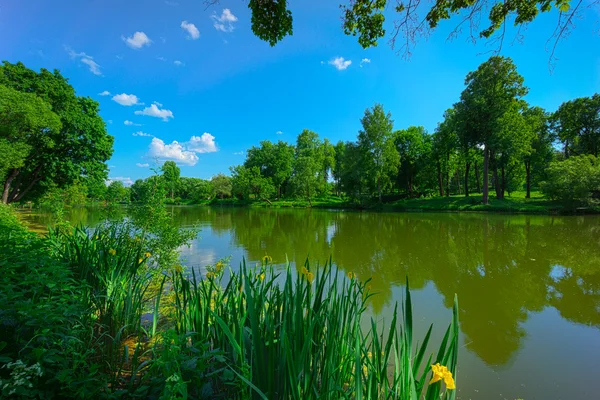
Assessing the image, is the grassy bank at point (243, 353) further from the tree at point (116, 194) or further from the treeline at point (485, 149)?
the treeline at point (485, 149)

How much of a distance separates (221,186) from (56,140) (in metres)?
43.6

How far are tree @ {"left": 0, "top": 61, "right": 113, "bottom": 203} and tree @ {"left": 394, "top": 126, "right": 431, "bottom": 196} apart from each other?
33.1 metres

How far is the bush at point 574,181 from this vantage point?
19.2m

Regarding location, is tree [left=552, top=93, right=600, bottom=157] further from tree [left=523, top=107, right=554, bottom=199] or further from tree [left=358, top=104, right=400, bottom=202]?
tree [left=358, top=104, right=400, bottom=202]

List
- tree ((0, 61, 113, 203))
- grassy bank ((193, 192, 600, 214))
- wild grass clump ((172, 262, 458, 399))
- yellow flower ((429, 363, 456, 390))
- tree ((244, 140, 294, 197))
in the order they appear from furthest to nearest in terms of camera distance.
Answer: tree ((244, 140, 294, 197)) < grassy bank ((193, 192, 600, 214)) < tree ((0, 61, 113, 203)) < wild grass clump ((172, 262, 458, 399)) < yellow flower ((429, 363, 456, 390))

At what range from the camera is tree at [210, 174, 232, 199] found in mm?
58219

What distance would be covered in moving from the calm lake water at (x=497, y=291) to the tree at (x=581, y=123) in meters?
23.3

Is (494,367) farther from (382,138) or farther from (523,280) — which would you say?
(382,138)

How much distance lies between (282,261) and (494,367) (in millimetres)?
5735

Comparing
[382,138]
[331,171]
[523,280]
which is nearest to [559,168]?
[382,138]

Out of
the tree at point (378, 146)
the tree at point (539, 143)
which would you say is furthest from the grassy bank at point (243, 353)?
the tree at point (539, 143)

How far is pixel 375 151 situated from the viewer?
31922mm

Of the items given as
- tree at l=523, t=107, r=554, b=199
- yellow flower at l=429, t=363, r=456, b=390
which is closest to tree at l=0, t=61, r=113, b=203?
yellow flower at l=429, t=363, r=456, b=390

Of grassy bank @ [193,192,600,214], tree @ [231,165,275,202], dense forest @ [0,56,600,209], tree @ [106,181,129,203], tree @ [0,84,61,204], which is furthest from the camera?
tree @ [231,165,275,202]
